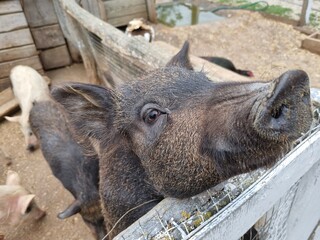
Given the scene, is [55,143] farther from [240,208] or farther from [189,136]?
[240,208]

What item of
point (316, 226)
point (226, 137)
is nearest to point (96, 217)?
point (316, 226)

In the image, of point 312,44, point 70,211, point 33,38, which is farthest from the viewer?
point 312,44

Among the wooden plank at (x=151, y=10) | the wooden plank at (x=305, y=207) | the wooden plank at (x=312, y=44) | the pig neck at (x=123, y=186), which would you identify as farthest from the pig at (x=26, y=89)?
the wooden plank at (x=312, y=44)

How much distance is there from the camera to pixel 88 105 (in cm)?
197

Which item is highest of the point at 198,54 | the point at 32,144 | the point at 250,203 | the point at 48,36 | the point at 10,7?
the point at 250,203

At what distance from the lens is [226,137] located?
3.83ft

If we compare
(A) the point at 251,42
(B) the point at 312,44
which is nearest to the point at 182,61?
(B) the point at 312,44

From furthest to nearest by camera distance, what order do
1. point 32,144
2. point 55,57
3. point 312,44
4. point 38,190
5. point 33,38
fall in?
point 55,57
point 312,44
point 33,38
point 32,144
point 38,190

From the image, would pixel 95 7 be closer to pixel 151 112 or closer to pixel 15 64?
pixel 15 64

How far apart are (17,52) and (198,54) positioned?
372cm

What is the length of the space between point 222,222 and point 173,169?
27.3 inches

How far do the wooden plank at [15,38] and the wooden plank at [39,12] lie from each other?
329 millimetres

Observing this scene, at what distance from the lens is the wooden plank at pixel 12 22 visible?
18.1 feet

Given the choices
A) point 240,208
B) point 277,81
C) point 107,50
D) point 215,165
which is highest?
point 277,81
